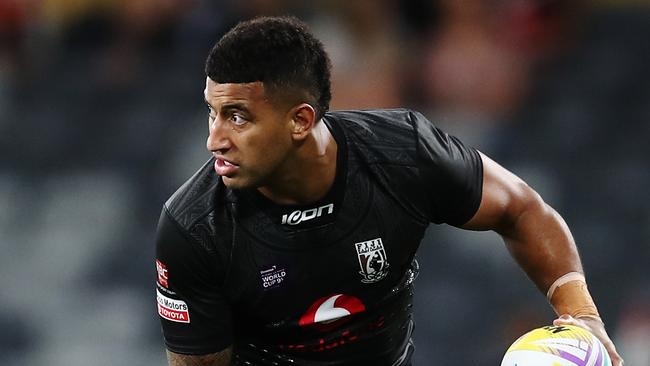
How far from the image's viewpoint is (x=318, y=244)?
13.6ft

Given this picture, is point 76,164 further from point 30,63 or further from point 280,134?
point 280,134

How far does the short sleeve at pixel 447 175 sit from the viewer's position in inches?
166

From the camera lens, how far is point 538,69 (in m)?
9.03

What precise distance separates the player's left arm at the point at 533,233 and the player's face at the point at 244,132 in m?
0.81

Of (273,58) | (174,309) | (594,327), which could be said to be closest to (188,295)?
(174,309)

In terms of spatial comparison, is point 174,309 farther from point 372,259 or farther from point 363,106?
point 363,106

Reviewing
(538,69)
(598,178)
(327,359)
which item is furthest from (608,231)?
(327,359)

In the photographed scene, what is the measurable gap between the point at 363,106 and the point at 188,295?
462 cm

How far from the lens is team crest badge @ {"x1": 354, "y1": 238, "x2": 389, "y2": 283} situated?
4176 mm

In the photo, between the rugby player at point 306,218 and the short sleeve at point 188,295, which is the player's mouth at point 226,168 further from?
the short sleeve at point 188,295

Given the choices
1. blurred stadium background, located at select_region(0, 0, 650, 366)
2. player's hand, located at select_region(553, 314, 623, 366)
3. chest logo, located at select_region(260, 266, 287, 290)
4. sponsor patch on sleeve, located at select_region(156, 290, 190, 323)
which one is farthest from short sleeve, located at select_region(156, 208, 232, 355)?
blurred stadium background, located at select_region(0, 0, 650, 366)

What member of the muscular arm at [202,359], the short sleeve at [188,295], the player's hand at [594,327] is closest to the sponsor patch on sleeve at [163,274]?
the short sleeve at [188,295]

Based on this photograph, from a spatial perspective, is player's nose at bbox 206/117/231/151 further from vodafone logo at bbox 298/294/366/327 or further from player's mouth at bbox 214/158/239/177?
vodafone logo at bbox 298/294/366/327

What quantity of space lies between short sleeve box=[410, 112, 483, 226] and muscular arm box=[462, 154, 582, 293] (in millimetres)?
70
